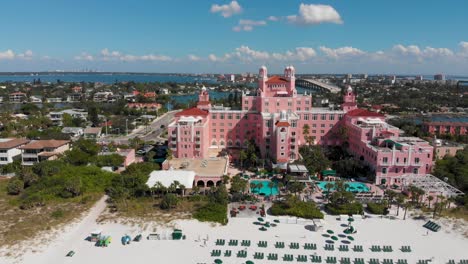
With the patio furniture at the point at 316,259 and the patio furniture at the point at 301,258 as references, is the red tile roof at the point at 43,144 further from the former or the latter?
the patio furniture at the point at 316,259

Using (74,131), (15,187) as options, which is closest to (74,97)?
(74,131)

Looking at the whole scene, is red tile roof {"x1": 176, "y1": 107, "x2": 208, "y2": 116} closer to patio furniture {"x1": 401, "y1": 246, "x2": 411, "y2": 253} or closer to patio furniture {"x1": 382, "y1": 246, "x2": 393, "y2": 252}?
patio furniture {"x1": 382, "y1": 246, "x2": 393, "y2": 252}

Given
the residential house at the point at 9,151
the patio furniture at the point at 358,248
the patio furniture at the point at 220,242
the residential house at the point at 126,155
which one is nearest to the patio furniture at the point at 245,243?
the patio furniture at the point at 220,242

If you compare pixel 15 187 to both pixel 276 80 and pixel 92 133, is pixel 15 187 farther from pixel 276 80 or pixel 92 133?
pixel 276 80

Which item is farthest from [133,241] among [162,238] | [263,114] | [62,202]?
[263,114]

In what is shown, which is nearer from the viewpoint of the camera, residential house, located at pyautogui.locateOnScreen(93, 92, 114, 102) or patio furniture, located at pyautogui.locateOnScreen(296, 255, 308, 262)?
patio furniture, located at pyautogui.locateOnScreen(296, 255, 308, 262)

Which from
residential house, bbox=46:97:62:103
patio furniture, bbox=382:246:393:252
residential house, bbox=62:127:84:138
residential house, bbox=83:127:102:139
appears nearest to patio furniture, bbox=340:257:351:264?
patio furniture, bbox=382:246:393:252

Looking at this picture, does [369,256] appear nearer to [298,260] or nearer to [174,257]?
[298,260]
